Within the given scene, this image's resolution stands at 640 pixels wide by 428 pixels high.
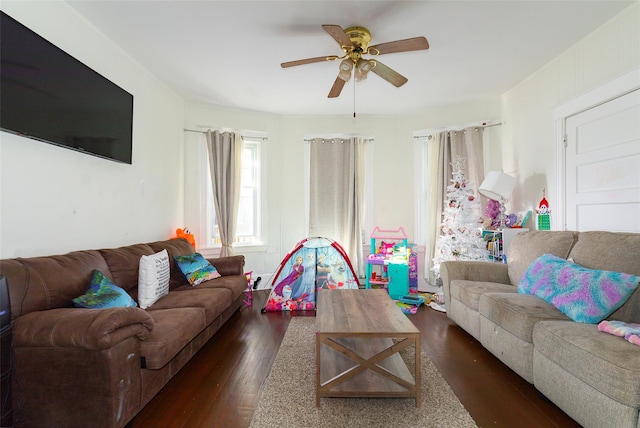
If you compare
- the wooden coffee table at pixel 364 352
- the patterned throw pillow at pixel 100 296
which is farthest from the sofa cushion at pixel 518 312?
the patterned throw pillow at pixel 100 296

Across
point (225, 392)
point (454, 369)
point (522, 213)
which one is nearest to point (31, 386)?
point (225, 392)

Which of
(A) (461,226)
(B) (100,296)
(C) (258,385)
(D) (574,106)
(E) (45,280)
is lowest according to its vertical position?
(C) (258,385)

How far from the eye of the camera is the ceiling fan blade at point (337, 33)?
1.88 m

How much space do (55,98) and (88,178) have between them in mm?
677

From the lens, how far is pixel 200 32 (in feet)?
8.23

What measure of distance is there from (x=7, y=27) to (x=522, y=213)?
4.79 meters

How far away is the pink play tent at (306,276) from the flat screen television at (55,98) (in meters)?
2.08

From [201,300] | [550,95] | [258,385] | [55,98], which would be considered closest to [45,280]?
[201,300]

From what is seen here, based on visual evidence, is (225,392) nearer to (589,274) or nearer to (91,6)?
(589,274)

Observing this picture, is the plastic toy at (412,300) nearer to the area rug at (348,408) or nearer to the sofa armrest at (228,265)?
the area rug at (348,408)

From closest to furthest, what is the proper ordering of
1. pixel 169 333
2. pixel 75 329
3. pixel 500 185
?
1. pixel 75 329
2. pixel 169 333
3. pixel 500 185

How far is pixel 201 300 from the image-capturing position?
2.41 metres

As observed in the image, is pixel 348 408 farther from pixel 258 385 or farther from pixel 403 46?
pixel 403 46

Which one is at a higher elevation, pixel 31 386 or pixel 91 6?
pixel 91 6
